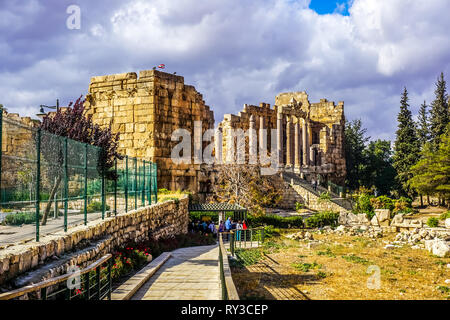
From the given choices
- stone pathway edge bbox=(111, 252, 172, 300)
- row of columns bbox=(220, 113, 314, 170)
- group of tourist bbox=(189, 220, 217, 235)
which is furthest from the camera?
row of columns bbox=(220, 113, 314, 170)

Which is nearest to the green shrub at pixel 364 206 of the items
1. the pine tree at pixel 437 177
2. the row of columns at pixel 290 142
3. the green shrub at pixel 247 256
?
the pine tree at pixel 437 177

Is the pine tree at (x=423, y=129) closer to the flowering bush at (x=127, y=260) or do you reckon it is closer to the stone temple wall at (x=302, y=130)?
the stone temple wall at (x=302, y=130)

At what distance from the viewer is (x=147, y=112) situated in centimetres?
1842

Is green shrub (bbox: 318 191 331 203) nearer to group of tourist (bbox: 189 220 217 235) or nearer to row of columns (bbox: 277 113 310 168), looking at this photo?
row of columns (bbox: 277 113 310 168)

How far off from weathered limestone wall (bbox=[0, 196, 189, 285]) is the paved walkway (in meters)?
1.28

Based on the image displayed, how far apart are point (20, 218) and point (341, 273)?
10.9 metres

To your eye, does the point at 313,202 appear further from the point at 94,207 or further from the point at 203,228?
the point at 94,207

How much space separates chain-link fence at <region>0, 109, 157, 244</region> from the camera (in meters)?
5.48

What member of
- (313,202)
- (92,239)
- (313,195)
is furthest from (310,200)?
(92,239)

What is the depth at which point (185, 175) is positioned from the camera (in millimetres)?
19625

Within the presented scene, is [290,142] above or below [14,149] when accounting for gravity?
above

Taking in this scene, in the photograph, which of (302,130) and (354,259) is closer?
(354,259)

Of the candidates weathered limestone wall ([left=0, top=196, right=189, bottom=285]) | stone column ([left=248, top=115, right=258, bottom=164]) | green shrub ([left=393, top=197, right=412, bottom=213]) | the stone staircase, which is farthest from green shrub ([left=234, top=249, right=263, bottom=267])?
the stone staircase
